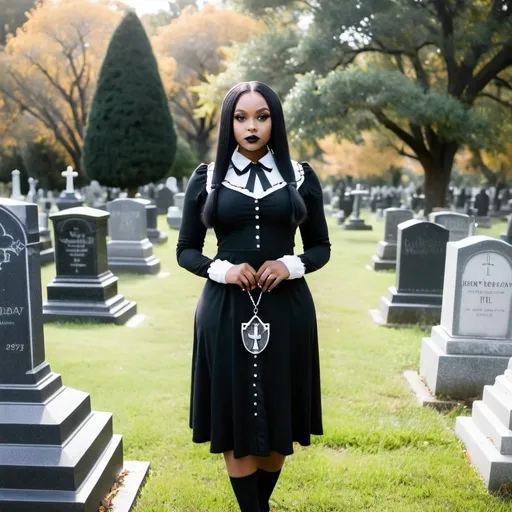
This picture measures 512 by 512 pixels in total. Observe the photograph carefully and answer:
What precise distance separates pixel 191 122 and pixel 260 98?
37598 millimetres

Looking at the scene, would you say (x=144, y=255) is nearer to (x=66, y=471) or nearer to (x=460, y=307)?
(x=460, y=307)

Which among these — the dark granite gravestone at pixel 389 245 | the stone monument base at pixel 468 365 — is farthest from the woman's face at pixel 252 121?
the dark granite gravestone at pixel 389 245

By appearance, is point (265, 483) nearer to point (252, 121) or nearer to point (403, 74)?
point (252, 121)

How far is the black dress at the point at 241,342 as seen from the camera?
99.5 inches

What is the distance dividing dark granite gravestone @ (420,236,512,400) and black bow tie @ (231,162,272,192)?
10.3ft

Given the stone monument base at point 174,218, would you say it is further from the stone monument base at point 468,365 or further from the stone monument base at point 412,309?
the stone monument base at point 468,365

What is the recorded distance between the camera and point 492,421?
3.81m

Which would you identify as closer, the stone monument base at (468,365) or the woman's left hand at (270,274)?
the woman's left hand at (270,274)

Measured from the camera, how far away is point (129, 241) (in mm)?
12008

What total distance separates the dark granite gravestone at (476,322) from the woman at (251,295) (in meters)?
2.85

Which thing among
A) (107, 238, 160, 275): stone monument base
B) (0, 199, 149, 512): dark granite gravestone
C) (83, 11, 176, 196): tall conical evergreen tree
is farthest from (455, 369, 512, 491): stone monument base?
(83, 11, 176, 196): tall conical evergreen tree

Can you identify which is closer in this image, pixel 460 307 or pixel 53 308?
pixel 460 307

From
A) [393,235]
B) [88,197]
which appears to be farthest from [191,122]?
[393,235]

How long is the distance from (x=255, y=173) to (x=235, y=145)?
17cm
